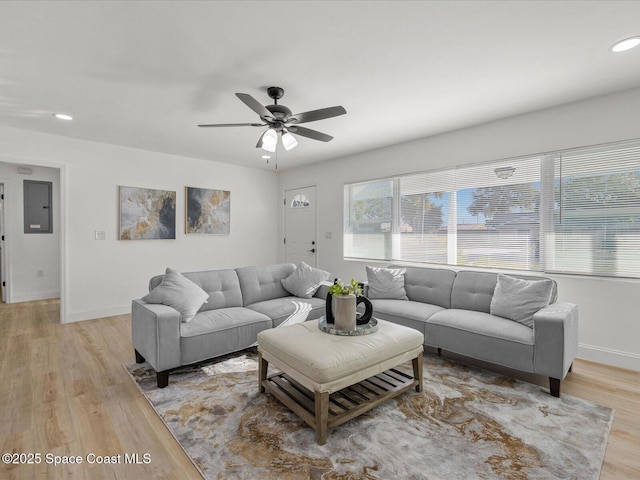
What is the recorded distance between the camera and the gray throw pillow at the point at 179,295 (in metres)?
2.69

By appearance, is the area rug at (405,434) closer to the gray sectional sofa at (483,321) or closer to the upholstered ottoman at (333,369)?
the upholstered ottoman at (333,369)

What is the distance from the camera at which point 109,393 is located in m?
2.36

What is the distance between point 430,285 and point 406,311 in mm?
559

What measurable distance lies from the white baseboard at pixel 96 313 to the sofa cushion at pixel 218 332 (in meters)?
2.43

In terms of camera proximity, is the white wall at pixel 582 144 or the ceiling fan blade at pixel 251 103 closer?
the ceiling fan blade at pixel 251 103

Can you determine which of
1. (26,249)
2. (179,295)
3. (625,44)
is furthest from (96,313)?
(625,44)

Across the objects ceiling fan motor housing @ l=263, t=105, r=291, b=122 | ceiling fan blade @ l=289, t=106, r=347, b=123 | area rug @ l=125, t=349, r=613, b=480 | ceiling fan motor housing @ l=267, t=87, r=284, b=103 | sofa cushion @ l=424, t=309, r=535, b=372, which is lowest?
area rug @ l=125, t=349, r=613, b=480

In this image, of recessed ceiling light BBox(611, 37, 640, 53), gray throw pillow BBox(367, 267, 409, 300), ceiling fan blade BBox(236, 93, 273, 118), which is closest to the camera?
recessed ceiling light BBox(611, 37, 640, 53)

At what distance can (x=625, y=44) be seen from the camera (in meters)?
2.10

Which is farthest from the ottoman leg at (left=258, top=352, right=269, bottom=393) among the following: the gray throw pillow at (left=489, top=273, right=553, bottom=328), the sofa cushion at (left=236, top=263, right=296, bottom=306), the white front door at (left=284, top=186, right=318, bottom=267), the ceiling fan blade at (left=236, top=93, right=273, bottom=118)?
the white front door at (left=284, top=186, right=318, bottom=267)

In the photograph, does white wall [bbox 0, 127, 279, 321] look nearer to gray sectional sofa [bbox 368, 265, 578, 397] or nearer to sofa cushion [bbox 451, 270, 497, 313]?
gray sectional sofa [bbox 368, 265, 578, 397]

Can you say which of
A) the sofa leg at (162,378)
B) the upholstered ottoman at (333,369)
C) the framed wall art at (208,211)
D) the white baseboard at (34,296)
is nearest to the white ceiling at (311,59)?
the framed wall art at (208,211)

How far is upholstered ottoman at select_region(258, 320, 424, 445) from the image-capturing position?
1868mm

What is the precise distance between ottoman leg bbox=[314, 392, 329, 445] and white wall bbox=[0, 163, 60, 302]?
6079mm
